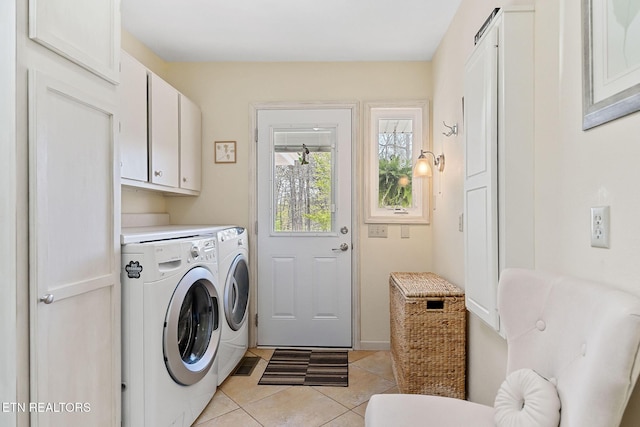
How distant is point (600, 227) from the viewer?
97 cm

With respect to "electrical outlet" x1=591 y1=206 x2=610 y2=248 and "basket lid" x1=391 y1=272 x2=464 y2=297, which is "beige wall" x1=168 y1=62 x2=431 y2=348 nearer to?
"basket lid" x1=391 y1=272 x2=464 y2=297

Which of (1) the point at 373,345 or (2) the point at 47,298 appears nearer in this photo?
(2) the point at 47,298

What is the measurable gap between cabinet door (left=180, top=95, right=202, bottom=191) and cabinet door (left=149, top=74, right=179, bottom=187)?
0.09 metres

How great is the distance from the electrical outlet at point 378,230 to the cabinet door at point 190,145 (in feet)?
5.00

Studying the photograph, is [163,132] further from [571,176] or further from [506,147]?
[571,176]

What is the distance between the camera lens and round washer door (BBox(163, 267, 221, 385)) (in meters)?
1.69

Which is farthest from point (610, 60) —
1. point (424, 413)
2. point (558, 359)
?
point (424, 413)

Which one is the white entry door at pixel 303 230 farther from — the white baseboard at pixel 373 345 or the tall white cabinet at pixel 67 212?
the tall white cabinet at pixel 67 212

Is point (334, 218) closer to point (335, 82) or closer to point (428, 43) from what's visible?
point (335, 82)

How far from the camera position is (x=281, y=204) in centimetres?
308

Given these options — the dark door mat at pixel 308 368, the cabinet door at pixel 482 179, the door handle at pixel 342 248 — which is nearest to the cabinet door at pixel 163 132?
the door handle at pixel 342 248

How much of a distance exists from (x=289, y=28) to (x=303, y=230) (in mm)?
1560

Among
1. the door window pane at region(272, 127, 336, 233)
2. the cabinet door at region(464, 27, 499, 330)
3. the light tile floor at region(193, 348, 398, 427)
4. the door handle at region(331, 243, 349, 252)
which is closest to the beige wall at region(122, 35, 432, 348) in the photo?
the door handle at region(331, 243, 349, 252)

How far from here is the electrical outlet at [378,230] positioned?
120 inches
